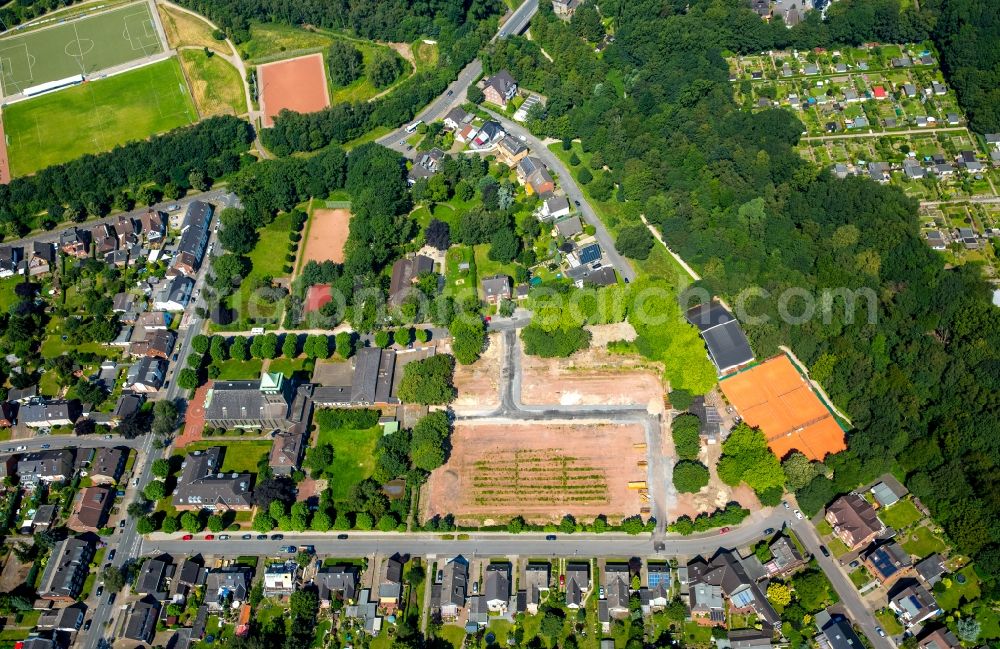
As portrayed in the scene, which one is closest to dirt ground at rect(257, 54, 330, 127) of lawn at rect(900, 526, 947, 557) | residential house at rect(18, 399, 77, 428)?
residential house at rect(18, 399, 77, 428)

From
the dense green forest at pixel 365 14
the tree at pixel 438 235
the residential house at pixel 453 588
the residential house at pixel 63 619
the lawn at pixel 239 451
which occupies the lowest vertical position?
the residential house at pixel 63 619

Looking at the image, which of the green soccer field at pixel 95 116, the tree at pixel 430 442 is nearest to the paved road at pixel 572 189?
the tree at pixel 430 442

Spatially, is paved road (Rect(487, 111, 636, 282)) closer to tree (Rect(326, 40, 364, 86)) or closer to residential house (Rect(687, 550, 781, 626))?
tree (Rect(326, 40, 364, 86))

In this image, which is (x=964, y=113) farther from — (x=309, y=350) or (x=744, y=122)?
(x=309, y=350)

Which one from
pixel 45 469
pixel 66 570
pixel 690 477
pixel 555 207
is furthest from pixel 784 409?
pixel 45 469

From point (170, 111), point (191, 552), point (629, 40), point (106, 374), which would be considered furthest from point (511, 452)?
point (170, 111)

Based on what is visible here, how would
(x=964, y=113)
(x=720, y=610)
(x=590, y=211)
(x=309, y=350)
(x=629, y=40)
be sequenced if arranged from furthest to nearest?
(x=629, y=40), (x=964, y=113), (x=590, y=211), (x=309, y=350), (x=720, y=610)

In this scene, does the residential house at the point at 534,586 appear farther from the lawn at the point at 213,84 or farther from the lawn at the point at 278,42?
the lawn at the point at 278,42
